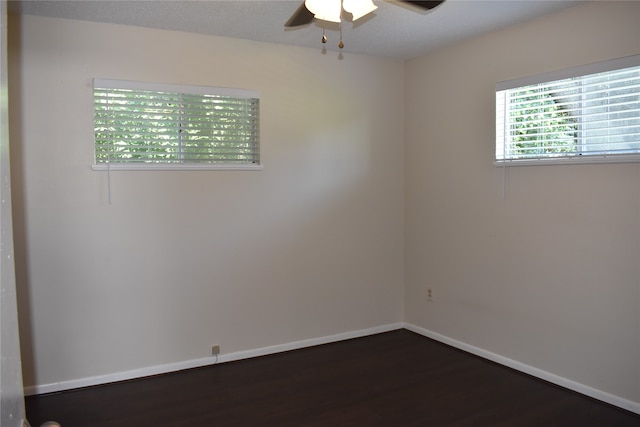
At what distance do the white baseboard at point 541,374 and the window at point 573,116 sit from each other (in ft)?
4.91

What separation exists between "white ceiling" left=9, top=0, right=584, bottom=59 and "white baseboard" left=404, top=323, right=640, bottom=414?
2523mm

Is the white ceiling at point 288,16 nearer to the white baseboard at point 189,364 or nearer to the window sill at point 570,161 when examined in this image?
the window sill at point 570,161

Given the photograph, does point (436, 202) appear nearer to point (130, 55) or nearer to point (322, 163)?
point (322, 163)

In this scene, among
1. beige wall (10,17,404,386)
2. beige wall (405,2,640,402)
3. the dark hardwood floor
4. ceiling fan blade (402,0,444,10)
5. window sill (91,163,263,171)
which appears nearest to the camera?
ceiling fan blade (402,0,444,10)

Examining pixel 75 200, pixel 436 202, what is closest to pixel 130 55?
pixel 75 200

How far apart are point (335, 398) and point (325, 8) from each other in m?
2.38

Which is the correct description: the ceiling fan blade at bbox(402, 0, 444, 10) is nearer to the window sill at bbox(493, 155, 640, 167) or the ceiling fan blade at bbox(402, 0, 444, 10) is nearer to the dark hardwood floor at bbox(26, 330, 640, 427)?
the window sill at bbox(493, 155, 640, 167)

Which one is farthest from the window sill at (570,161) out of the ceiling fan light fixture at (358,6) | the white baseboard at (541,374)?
the ceiling fan light fixture at (358,6)

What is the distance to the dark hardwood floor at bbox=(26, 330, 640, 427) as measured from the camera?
2.80m

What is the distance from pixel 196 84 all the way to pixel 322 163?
1250 millimetres

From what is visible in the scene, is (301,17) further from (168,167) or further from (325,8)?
(168,167)

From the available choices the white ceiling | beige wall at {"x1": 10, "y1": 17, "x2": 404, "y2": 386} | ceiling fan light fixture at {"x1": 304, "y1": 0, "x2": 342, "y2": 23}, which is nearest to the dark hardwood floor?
beige wall at {"x1": 10, "y1": 17, "x2": 404, "y2": 386}

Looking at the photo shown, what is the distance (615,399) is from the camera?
2922 mm

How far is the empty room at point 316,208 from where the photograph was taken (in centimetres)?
296
